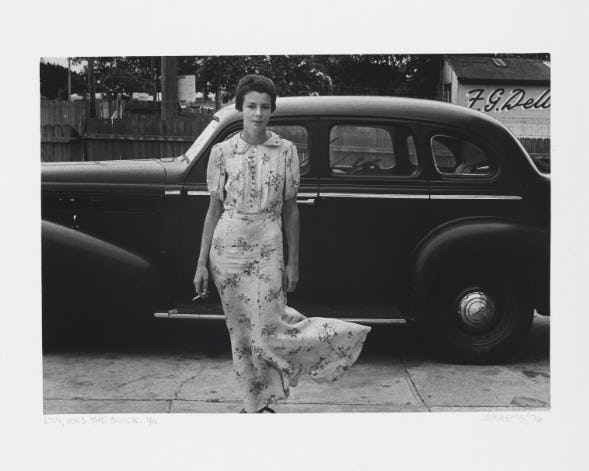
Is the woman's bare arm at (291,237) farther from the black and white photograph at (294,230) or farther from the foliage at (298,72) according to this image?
the foliage at (298,72)

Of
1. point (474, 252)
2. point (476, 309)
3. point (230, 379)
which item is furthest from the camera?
point (476, 309)

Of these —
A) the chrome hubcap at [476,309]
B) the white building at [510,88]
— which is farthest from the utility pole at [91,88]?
the chrome hubcap at [476,309]

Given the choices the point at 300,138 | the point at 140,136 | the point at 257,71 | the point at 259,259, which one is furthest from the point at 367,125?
the point at 140,136

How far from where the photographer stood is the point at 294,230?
4.09 m

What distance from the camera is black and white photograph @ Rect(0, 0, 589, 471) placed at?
13.6 ft

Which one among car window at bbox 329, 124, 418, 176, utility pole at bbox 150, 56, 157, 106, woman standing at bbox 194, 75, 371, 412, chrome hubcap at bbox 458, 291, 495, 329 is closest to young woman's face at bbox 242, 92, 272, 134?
woman standing at bbox 194, 75, 371, 412

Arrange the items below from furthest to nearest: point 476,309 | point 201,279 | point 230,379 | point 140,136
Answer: point 140,136 → point 476,309 → point 230,379 → point 201,279

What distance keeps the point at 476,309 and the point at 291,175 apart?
4.62 ft

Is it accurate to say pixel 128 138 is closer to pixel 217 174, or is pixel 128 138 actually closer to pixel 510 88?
pixel 217 174

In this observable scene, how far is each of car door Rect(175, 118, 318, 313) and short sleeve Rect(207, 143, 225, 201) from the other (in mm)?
573

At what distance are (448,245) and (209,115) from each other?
1.52m

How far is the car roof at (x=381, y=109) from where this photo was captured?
15.1ft

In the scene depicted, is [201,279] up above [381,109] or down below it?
below
